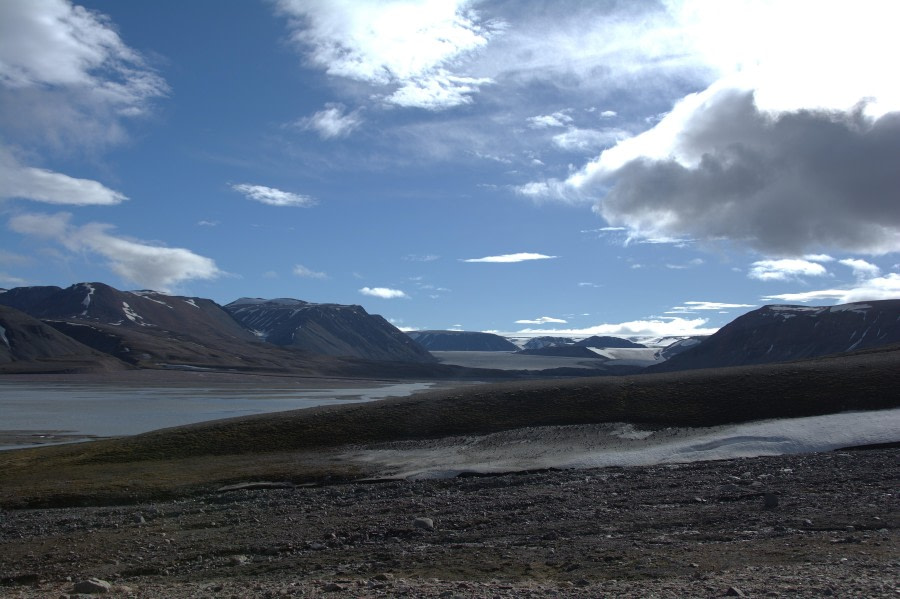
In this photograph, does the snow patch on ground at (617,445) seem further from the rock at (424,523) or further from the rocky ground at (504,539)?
the rock at (424,523)

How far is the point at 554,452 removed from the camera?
40.4m

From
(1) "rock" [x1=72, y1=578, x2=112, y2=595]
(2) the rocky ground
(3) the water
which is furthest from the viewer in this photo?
(3) the water

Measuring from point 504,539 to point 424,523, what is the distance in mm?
2941

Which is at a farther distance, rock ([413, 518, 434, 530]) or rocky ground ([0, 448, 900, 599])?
rock ([413, 518, 434, 530])

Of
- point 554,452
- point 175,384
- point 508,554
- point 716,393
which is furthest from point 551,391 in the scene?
point 175,384

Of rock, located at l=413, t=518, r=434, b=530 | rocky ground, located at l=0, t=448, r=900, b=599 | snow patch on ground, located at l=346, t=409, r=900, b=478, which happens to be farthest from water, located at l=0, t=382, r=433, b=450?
rock, located at l=413, t=518, r=434, b=530

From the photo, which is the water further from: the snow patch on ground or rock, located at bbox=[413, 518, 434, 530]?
rock, located at bbox=[413, 518, 434, 530]

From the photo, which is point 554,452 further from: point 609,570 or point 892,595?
point 892,595

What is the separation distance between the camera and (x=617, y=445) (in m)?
42.4

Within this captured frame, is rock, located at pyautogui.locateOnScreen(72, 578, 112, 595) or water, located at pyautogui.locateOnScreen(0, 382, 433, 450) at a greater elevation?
rock, located at pyautogui.locateOnScreen(72, 578, 112, 595)

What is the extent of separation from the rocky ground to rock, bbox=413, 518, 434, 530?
0.08 metres

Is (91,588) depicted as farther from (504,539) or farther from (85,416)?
(85,416)

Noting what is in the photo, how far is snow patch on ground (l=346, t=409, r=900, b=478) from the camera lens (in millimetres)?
36125

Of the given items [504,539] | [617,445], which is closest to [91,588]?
[504,539]
